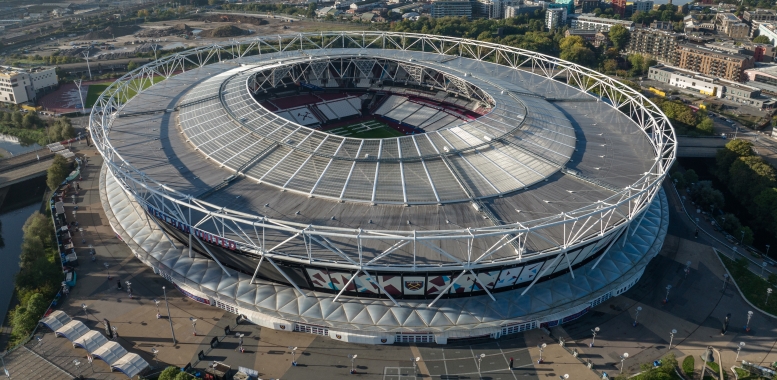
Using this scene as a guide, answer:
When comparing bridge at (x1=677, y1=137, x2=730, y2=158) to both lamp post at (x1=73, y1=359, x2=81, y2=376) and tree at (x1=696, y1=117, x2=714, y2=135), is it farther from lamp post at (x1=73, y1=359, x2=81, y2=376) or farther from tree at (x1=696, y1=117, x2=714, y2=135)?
lamp post at (x1=73, y1=359, x2=81, y2=376)

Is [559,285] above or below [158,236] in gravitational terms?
below

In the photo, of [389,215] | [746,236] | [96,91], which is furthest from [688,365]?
[96,91]

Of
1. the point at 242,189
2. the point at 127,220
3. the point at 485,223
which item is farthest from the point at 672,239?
the point at 127,220

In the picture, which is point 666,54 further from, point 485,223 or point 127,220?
point 127,220

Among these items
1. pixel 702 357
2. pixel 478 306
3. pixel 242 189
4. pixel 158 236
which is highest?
pixel 242 189

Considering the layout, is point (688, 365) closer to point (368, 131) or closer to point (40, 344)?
point (40, 344)

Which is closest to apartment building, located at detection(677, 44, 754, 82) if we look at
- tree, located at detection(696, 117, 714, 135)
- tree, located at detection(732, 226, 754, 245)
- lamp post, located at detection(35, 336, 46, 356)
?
tree, located at detection(696, 117, 714, 135)

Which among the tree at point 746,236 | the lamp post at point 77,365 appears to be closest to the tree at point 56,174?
the lamp post at point 77,365
